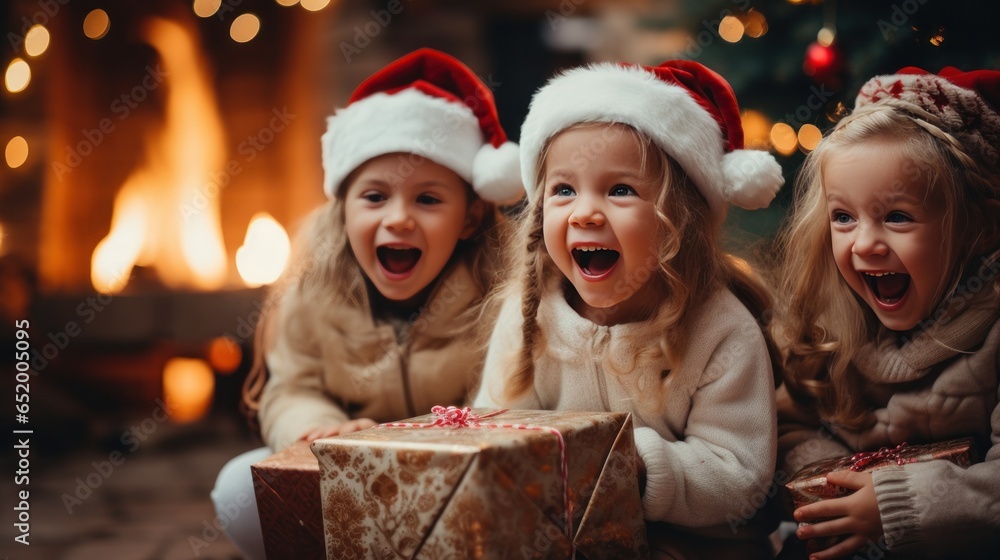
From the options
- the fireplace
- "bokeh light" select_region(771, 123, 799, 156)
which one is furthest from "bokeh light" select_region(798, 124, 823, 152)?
the fireplace

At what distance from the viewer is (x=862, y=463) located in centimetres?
115

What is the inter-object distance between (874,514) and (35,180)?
2783 mm

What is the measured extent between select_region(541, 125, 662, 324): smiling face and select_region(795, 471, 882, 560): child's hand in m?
0.37

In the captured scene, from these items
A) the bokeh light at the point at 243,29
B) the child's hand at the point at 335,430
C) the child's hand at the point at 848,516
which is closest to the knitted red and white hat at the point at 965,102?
the child's hand at the point at 848,516

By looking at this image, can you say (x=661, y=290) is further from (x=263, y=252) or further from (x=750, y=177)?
(x=263, y=252)

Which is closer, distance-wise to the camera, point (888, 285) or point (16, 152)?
point (888, 285)

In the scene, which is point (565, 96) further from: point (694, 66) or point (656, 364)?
point (656, 364)

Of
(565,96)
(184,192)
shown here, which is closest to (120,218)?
(184,192)
